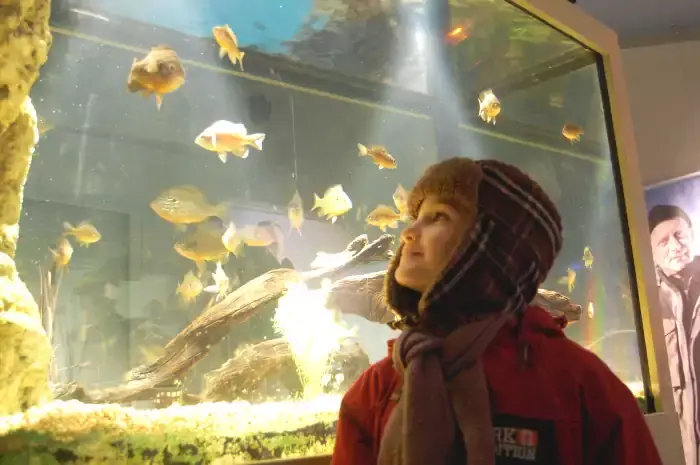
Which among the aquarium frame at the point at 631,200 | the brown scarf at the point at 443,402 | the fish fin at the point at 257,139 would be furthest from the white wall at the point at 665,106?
the brown scarf at the point at 443,402

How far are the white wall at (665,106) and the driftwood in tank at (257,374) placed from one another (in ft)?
11.9

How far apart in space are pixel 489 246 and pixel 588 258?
9.13ft

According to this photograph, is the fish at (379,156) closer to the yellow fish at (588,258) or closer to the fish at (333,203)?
the fish at (333,203)

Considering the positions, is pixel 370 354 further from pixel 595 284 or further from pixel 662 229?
pixel 662 229

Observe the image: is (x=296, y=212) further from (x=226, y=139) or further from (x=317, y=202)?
(x=226, y=139)

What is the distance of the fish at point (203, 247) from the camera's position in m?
2.94

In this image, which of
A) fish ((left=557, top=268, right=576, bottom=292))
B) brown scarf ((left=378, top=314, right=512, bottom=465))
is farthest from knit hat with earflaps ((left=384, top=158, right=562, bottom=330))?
fish ((left=557, top=268, right=576, bottom=292))

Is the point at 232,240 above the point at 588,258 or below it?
above

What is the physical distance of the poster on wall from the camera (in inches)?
181

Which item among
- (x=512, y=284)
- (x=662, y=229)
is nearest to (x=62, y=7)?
(x=512, y=284)

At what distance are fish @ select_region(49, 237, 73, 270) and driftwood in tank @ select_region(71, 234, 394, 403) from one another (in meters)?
0.50

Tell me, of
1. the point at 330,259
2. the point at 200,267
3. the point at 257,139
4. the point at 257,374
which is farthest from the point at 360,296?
the point at 257,139

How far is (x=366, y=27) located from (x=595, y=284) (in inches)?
86.7

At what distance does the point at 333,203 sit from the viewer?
3.50 meters
